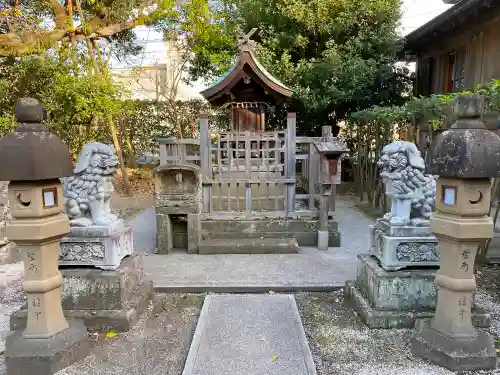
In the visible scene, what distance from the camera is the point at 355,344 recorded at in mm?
3738

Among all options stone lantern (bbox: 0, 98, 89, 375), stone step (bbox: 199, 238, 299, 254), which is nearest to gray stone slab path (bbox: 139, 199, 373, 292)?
stone step (bbox: 199, 238, 299, 254)

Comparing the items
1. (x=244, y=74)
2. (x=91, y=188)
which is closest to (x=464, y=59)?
(x=244, y=74)

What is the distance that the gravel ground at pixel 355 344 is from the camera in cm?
334

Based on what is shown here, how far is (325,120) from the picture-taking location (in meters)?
13.9

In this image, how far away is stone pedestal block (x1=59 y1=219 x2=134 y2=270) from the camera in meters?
4.14

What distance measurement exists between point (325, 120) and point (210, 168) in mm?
7241

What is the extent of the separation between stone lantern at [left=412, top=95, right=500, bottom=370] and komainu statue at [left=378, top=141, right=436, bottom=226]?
0.65 metres

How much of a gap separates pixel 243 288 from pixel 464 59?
10.6 m

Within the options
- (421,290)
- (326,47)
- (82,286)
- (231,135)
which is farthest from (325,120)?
(82,286)

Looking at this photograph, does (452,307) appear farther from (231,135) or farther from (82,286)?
(231,135)

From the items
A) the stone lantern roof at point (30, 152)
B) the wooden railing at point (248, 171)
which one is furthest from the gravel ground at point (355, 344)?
the wooden railing at point (248, 171)

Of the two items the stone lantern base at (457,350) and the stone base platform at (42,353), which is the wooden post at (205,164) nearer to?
the stone base platform at (42,353)

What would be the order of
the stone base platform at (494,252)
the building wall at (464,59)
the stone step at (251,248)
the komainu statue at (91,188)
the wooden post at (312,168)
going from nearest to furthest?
1. the komainu statue at (91,188)
2. the stone base platform at (494,252)
3. the stone step at (251,248)
4. the wooden post at (312,168)
5. the building wall at (464,59)

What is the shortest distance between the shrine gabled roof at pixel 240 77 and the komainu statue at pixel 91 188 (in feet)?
16.4
